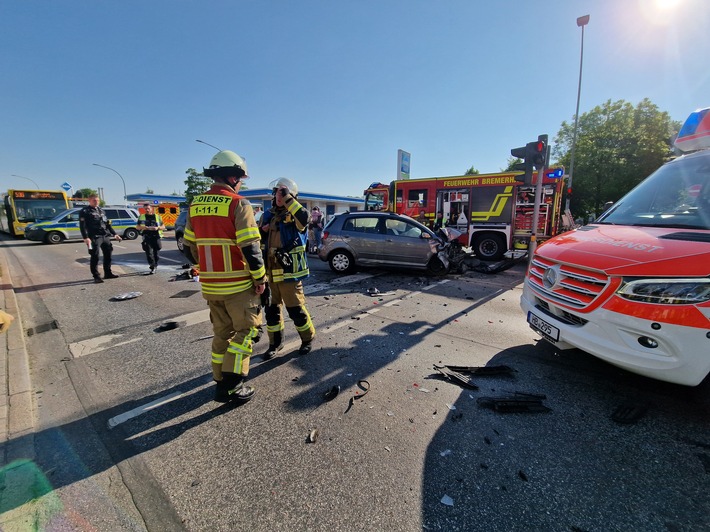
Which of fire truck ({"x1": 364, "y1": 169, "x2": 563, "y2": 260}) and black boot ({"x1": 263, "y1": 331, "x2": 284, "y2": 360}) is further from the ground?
fire truck ({"x1": 364, "y1": 169, "x2": 563, "y2": 260})

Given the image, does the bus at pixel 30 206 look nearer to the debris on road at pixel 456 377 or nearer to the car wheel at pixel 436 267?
the car wheel at pixel 436 267

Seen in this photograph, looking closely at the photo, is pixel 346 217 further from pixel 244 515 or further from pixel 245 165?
pixel 244 515

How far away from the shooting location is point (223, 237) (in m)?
2.62

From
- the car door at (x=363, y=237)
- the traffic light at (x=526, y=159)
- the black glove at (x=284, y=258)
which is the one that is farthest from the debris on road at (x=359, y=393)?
the traffic light at (x=526, y=159)

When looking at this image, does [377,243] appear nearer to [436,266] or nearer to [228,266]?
[436,266]

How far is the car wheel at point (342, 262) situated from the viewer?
8.77 meters

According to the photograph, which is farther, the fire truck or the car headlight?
the fire truck

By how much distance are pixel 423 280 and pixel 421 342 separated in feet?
13.1

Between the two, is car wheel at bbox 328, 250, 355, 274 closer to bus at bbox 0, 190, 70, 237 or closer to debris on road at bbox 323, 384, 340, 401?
debris on road at bbox 323, 384, 340, 401

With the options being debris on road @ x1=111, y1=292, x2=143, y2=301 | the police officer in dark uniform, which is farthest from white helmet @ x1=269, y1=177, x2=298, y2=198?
the police officer in dark uniform

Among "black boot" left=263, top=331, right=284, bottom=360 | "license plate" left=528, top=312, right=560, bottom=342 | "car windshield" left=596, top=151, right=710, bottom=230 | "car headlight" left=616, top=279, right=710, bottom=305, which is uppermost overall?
"car windshield" left=596, top=151, right=710, bottom=230

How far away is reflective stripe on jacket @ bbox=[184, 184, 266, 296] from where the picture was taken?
2.59m

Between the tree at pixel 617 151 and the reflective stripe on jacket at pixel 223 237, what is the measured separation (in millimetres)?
32395

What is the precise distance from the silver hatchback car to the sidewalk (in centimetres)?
626
